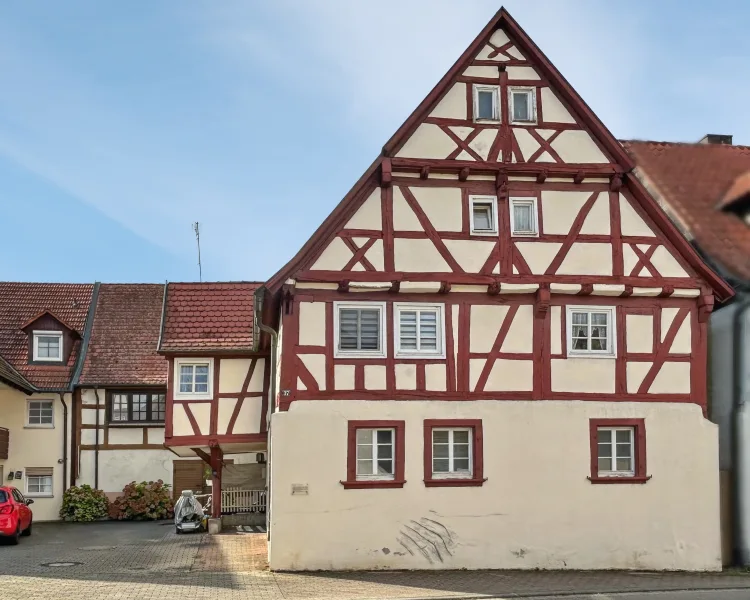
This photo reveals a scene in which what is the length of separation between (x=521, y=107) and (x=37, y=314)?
21147mm

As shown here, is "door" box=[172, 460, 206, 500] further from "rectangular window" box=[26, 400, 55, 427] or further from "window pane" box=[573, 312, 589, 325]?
"window pane" box=[573, 312, 589, 325]

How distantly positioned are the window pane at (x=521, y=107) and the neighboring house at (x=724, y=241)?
195 inches

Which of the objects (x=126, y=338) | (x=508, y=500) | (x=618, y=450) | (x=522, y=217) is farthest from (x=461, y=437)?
(x=126, y=338)

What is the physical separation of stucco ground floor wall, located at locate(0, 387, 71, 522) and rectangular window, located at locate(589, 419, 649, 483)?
20.1m

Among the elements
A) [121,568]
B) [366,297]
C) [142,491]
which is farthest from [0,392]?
[366,297]

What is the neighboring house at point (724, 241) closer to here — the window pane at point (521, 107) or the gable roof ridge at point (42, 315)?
the window pane at point (521, 107)

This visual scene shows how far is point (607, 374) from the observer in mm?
19312

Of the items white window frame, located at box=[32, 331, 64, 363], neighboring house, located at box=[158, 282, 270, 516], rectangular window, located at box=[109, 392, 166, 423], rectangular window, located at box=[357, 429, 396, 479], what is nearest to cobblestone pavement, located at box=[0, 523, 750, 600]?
rectangular window, located at box=[357, 429, 396, 479]

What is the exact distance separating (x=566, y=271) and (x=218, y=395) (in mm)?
8688

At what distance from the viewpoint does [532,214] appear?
772 inches

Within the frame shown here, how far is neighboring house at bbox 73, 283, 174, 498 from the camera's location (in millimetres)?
32969

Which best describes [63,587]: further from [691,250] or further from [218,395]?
[691,250]

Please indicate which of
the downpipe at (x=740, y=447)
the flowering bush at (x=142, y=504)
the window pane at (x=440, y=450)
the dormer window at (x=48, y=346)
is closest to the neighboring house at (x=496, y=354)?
the window pane at (x=440, y=450)

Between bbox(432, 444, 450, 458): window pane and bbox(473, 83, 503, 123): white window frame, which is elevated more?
bbox(473, 83, 503, 123): white window frame
